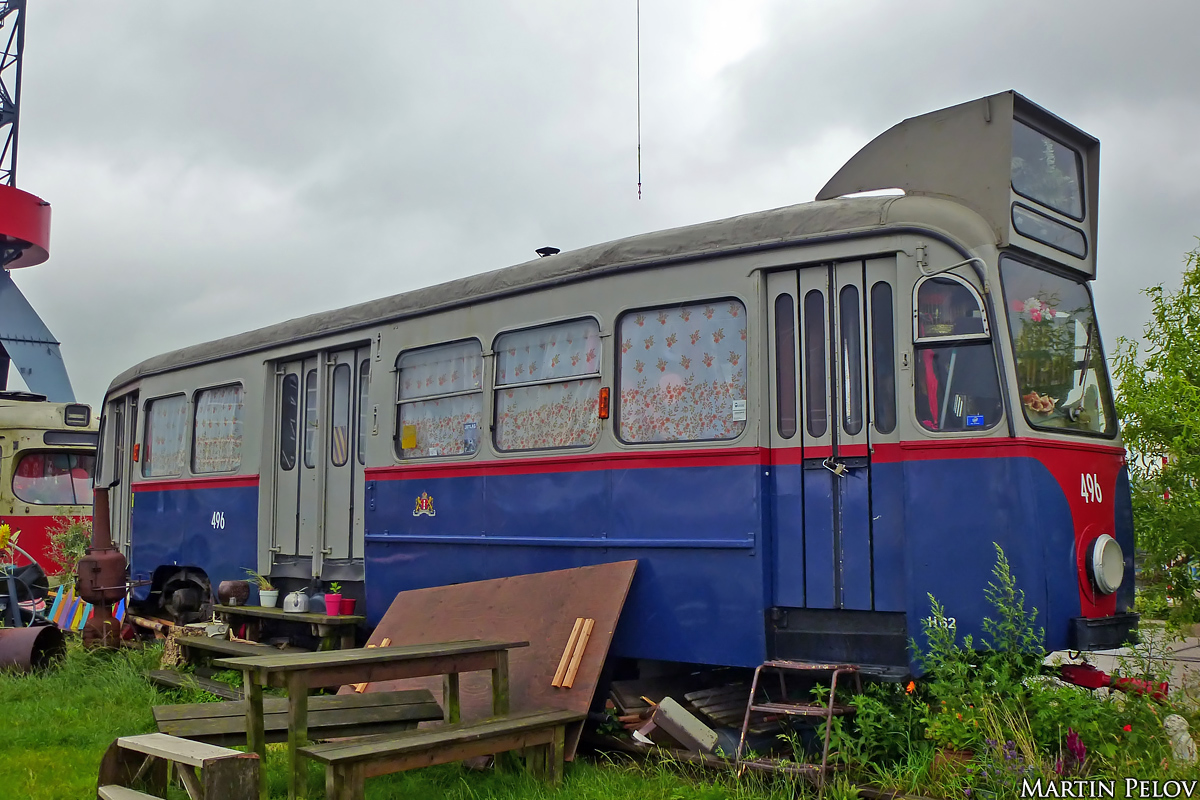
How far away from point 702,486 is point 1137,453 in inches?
120

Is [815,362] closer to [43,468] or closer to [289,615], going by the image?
[289,615]

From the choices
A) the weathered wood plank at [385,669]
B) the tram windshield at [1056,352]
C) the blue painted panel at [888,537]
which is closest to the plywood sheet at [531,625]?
the weathered wood plank at [385,669]

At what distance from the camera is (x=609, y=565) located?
639cm

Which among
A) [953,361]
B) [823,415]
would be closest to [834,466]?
[823,415]

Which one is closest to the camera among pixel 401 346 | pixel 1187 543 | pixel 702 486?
pixel 702 486

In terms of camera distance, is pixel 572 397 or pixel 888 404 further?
pixel 572 397

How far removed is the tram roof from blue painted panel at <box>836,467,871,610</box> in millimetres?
1394

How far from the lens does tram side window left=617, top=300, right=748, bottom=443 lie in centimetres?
609

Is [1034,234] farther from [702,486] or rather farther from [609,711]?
[609,711]

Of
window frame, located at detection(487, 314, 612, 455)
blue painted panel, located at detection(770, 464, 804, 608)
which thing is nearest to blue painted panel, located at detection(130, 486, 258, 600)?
window frame, located at detection(487, 314, 612, 455)

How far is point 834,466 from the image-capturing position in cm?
572

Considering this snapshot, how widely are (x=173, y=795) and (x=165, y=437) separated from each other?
639 centimetres

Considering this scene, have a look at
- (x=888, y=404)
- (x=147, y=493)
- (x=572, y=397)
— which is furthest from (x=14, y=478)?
(x=888, y=404)

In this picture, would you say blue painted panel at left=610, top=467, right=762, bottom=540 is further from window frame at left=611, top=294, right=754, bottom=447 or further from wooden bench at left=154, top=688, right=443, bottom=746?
wooden bench at left=154, top=688, right=443, bottom=746
